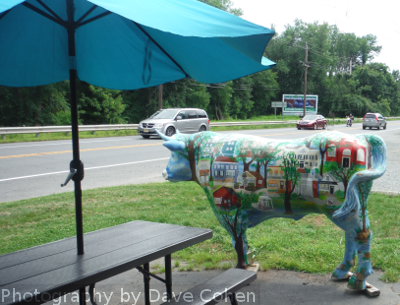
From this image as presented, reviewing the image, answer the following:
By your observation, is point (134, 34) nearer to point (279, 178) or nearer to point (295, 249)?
point (279, 178)

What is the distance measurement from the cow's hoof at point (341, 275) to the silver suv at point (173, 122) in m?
15.4

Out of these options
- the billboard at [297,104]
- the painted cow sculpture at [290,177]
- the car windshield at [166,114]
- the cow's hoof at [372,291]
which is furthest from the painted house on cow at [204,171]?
the billboard at [297,104]

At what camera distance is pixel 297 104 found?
51.1 metres

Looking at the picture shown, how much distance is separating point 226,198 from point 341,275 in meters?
1.38

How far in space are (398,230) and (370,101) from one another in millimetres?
56721

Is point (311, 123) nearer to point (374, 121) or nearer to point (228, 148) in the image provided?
point (374, 121)

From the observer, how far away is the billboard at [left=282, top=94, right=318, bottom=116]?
50.8 meters

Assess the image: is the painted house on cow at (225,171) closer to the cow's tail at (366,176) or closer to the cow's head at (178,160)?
the cow's head at (178,160)

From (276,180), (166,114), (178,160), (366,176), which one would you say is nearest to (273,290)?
(276,180)

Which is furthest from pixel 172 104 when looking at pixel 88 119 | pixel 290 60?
pixel 290 60

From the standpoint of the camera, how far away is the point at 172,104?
38500mm

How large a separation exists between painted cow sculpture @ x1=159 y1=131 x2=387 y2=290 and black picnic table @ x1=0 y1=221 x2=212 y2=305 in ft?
1.53

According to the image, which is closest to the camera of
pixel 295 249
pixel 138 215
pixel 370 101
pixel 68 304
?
pixel 68 304

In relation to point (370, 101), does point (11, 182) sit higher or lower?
lower
